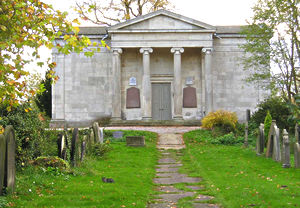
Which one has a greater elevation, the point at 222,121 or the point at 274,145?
the point at 222,121

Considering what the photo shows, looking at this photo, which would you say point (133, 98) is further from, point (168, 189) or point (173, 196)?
point (173, 196)

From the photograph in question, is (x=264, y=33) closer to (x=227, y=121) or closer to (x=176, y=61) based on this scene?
(x=227, y=121)

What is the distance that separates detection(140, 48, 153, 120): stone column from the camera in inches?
1147

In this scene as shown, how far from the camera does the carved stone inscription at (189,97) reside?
102ft

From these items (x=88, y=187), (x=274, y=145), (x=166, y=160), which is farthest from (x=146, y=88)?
(x=88, y=187)

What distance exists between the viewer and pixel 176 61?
97.9 feet

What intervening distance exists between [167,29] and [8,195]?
76.8 ft

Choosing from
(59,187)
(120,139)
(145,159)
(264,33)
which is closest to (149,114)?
(120,139)

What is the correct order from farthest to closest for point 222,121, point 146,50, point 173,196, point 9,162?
point 146,50, point 222,121, point 173,196, point 9,162

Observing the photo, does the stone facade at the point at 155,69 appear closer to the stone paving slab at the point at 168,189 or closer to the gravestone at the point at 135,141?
the gravestone at the point at 135,141

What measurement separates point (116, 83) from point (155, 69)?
3.78 metres

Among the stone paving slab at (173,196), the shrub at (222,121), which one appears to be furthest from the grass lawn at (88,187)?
the shrub at (222,121)

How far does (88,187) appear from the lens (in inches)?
357

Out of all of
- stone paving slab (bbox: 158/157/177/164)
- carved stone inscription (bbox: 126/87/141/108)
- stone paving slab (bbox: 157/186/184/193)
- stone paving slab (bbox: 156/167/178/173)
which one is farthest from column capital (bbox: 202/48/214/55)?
stone paving slab (bbox: 157/186/184/193)
